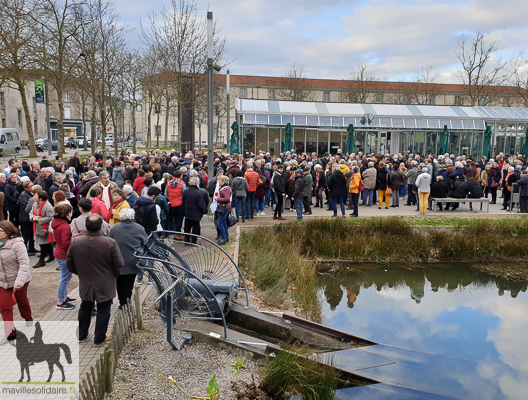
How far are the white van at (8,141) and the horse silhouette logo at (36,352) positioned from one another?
3414 cm

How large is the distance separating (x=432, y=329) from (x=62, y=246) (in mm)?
6586

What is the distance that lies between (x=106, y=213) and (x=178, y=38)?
1475 cm

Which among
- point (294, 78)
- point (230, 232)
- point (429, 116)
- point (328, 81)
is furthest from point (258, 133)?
point (328, 81)

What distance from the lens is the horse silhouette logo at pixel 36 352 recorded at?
16.5 feet

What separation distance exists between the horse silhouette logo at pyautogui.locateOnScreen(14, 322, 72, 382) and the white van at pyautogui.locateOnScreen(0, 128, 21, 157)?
112 ft

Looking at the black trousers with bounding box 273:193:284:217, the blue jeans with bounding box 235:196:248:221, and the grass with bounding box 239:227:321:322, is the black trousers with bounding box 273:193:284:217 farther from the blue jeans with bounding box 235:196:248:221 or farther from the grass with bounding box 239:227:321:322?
the grass with bounding box 239:227:321:322

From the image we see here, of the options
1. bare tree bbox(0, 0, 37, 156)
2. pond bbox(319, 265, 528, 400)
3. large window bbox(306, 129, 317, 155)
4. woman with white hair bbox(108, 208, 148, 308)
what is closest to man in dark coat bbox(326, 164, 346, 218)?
pond bbox(319, 265, 528, 400)

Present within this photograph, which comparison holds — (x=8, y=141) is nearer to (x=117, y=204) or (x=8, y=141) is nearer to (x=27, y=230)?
(x=27, y=230)

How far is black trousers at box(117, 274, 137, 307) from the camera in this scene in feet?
20.6

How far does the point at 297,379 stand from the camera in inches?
211

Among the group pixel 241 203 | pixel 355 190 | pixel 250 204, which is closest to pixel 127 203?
pixel 241 203

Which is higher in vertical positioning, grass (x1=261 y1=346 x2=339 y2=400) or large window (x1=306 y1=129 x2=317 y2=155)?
large window (x1=306 y1=129 x2=317 y2=155)

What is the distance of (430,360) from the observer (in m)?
6.97

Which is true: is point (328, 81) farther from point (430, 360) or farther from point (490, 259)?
point (430, 360)
